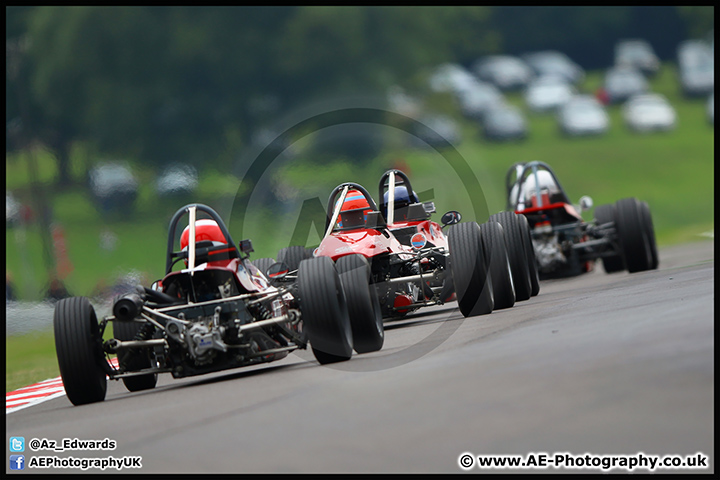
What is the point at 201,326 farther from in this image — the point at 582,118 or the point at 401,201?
the point at 582,118

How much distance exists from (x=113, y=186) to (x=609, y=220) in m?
13.8

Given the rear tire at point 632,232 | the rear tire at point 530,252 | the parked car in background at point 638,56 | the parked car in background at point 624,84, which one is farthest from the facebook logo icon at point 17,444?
the parked car in background at point 638,56

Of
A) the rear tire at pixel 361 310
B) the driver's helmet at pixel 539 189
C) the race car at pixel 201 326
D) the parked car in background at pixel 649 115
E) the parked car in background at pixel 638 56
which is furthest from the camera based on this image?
the parked car in background at pixel 638 56

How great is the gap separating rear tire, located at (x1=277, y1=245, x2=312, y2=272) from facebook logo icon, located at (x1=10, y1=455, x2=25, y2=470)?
8.19 m

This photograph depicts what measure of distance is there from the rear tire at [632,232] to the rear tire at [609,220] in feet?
1.05

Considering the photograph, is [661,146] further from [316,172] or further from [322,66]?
[316,172]

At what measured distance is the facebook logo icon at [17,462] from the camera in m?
7.34

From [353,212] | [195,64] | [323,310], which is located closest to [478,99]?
[195,64]

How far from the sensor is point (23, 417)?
1038 centimetres

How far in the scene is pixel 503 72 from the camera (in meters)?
59.5

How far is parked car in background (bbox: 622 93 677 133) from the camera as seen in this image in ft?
168

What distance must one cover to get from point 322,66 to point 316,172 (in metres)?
27.4

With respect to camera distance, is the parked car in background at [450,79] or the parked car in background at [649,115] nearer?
the parked car in background at [450,79]

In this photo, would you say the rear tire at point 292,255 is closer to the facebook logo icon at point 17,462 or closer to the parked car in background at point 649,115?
the facebook logo icon at point 17,462
